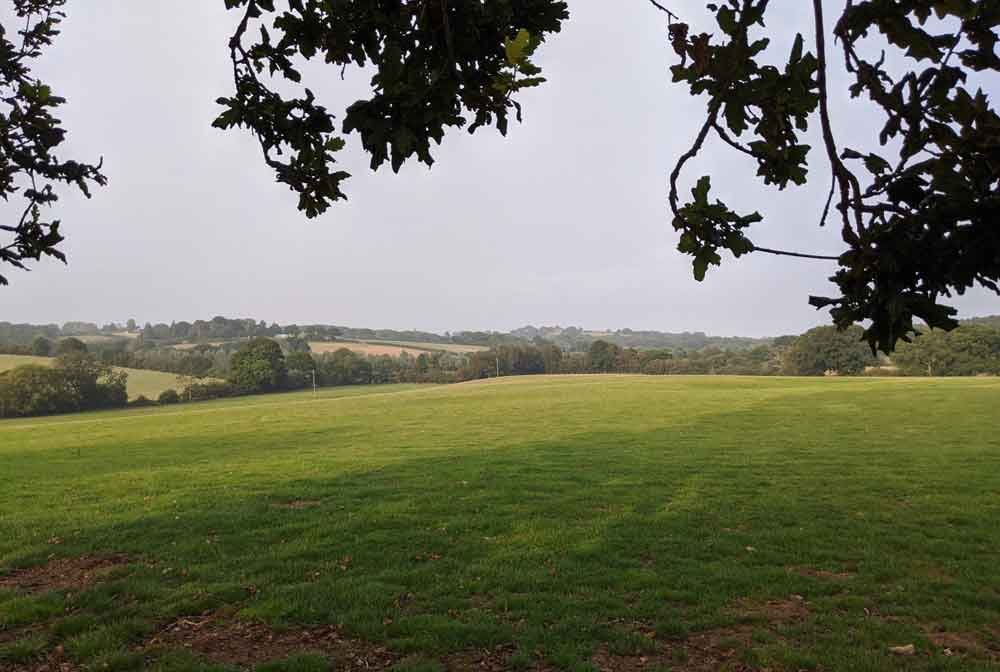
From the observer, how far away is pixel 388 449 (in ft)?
66.5

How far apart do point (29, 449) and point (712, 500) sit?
80.2 ft

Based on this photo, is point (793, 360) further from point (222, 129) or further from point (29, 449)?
point (222, 129)

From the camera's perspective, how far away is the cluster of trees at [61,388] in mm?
65188

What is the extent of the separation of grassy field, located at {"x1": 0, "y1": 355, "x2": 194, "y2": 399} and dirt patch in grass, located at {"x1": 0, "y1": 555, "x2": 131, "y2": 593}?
2927 inches

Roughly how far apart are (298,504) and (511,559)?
18.4 feet

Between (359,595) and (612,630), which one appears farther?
(359,595)

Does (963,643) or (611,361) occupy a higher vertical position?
(611,361)

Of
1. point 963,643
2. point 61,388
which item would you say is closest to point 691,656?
point 963,643

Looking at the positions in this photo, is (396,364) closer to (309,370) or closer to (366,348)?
(309,370)

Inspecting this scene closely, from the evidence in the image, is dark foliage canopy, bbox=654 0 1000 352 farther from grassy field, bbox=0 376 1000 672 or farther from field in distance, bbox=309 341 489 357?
field in distance, bbox=309 341 489 357

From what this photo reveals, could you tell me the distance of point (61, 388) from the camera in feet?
222

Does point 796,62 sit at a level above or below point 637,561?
above

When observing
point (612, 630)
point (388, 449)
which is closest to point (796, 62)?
point (612, 630)

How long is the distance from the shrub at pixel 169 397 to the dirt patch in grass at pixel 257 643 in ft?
250
